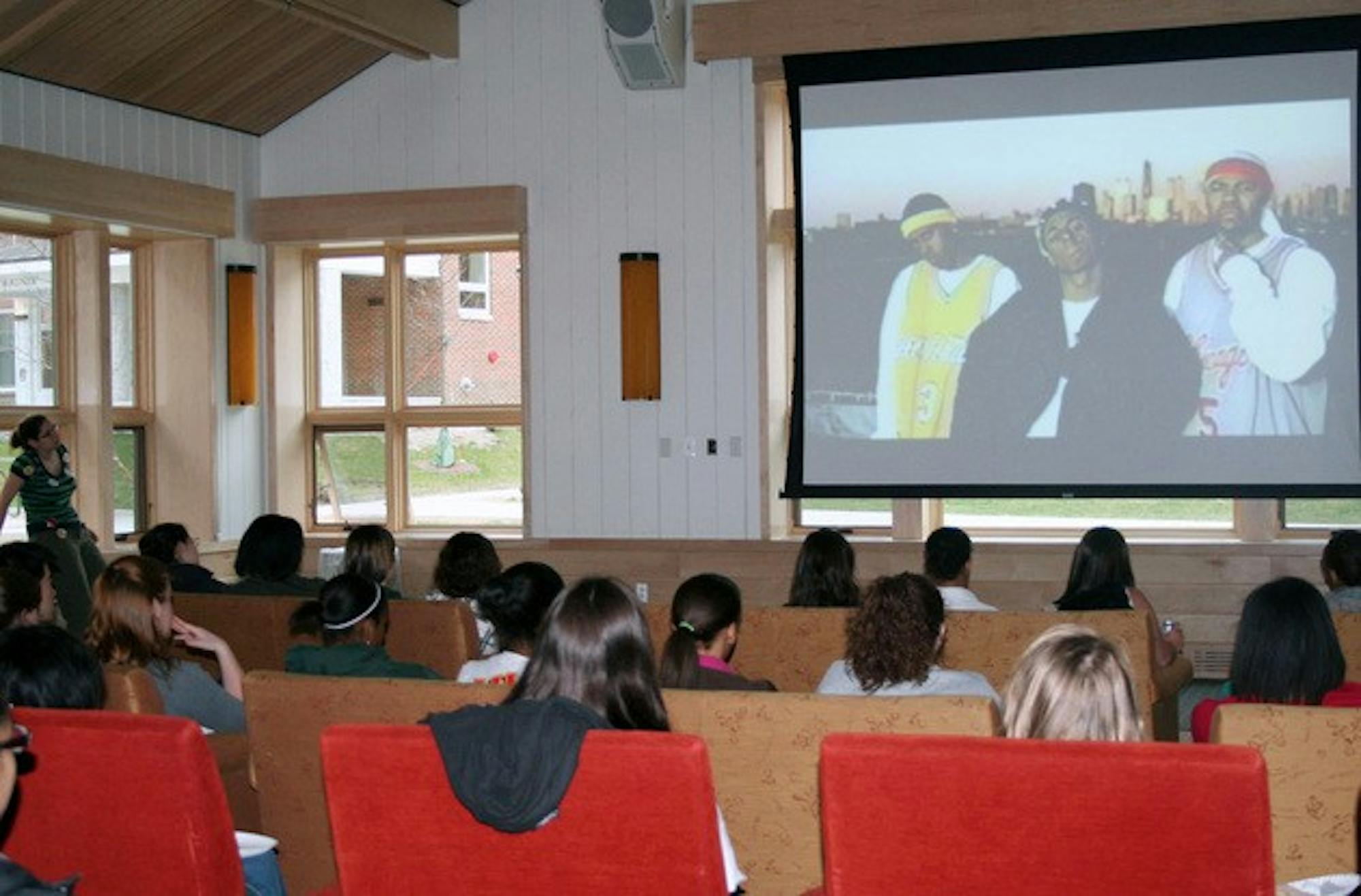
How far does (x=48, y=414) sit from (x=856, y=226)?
4.42 m

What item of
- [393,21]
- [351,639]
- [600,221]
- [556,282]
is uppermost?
[393,21]

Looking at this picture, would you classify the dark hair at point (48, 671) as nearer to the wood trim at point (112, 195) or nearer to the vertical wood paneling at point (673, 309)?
the wood trim at point (112, 195)

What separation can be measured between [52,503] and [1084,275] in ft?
16.9

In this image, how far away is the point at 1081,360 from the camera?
8.34 metres

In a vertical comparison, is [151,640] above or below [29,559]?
below

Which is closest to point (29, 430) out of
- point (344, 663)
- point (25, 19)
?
point (25, 19)

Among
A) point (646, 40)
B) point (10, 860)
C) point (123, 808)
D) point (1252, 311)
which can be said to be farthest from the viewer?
point (646, 40)

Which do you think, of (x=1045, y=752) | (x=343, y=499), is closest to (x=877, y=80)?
(x=343, y=499)

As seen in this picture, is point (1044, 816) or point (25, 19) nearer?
point (1044, 816)

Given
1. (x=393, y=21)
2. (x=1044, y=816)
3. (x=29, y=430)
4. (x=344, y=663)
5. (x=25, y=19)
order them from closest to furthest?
(x=1044, y=816) → (x=344, y=663) → (x=25, y=19) → (x=29, y=430) → (x=393, y=21)

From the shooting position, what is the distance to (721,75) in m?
9.06

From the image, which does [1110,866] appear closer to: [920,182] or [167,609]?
[167,609]

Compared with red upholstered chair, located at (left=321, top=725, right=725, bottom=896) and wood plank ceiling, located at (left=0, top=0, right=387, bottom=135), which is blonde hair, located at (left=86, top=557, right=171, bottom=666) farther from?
wood plank ceiling, located at (left=0, top=0, right=387, bottom=135)

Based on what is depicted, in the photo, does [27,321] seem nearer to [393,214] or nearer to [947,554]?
[393,214]
